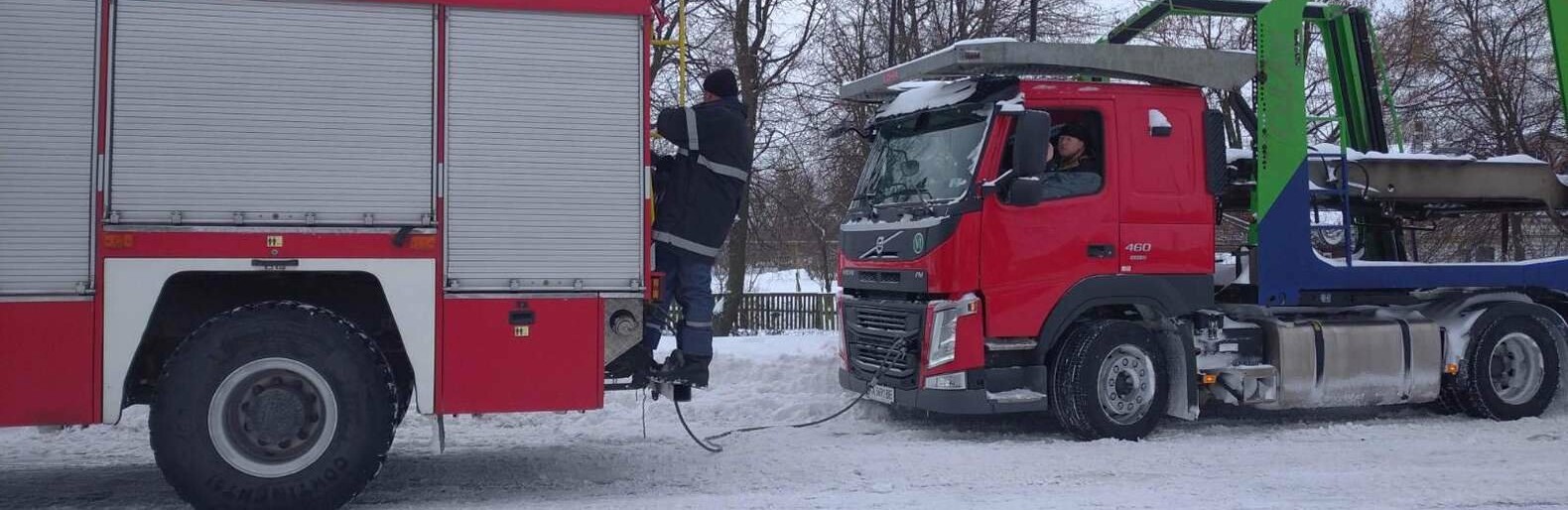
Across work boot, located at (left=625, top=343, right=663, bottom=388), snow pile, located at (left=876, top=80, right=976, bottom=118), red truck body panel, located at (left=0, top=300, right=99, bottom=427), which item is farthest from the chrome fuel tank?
red truck body panel, located at (left=0, top=300, right=99, bottom=427)

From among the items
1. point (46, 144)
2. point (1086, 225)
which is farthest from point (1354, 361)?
point (46, 144)

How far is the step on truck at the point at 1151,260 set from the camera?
7.85 metres

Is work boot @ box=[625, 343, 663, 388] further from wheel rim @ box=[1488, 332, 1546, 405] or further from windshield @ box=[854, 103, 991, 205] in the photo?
wheel rim @ box=[1488, 332, 1546, 405]

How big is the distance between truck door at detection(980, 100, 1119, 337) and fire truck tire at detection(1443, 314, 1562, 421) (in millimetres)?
3370

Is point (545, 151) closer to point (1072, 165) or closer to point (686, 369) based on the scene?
Answer: point (686, 369)

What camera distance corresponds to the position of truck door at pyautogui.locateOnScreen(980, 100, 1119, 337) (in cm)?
780

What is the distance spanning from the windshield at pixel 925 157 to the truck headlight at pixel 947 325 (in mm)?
711

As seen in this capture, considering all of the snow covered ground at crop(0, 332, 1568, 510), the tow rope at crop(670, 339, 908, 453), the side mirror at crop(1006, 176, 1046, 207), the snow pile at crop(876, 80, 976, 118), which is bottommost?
the snow covered ground at crop(0, 332, 1568, 510)

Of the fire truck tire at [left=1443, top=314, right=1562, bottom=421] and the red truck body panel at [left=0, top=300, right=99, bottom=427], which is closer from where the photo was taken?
the red truck body panel at [left=0, top=300, right=99, bottom=427]

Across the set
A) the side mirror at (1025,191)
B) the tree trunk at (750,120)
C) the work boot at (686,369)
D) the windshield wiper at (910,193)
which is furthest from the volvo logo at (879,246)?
the tree trunk at (750,120)

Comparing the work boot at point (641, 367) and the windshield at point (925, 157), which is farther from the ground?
the windshield at point (925, 157)

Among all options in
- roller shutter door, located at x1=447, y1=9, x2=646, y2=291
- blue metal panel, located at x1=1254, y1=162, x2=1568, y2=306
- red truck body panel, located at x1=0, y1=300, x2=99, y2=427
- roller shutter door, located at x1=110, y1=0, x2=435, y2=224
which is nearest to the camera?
red truck body panel, located at x1=0, y1=300, x2=99, y2=427

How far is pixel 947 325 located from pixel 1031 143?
131cm

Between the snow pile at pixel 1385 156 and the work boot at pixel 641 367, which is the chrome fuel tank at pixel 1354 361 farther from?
the work boot at pixel 641 367
